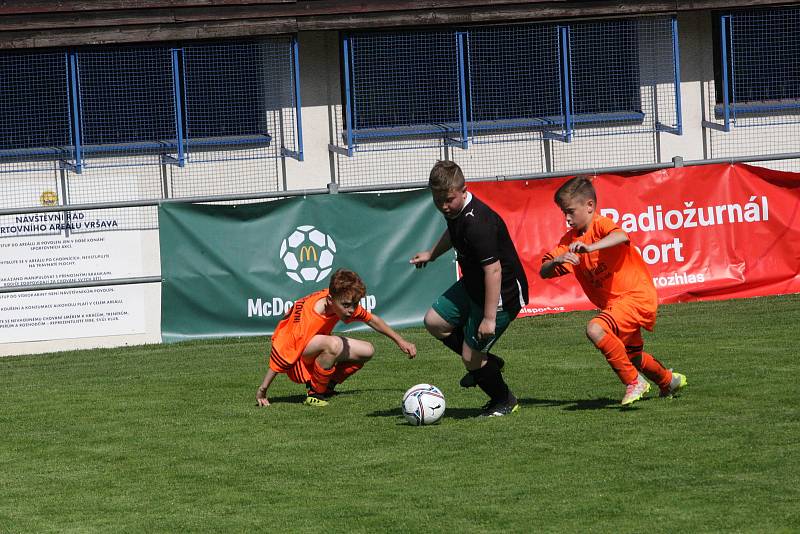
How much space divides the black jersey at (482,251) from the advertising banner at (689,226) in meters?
7.47

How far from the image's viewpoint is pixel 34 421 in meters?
9.88

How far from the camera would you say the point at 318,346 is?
9.73 metres

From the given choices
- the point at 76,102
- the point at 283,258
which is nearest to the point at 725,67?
the point at 283,258

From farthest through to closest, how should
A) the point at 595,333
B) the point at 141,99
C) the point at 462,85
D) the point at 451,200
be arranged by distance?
the point at 462,85 → the point at 141,99 → the point at 595,333 → the point at 451,200

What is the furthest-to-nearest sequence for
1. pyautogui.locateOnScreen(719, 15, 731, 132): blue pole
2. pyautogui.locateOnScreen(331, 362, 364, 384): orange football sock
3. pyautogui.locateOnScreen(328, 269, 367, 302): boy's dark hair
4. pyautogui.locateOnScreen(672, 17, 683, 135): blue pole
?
pyautogui.locateOnScreen(719, 15, 731, 132): blue pole, pyautogui.locateOnScreen(672, 17, 683, 135): blue pole, pyautogui.locateOnScreen(331, 362, 364, 384): orange football sock, pyautogui.locateOnScreen(328, 269, 367, 302): boy's dark hair

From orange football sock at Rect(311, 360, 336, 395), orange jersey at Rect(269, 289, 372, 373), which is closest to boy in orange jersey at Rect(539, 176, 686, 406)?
orange jersey at Rect(269, 289, 372, 373)

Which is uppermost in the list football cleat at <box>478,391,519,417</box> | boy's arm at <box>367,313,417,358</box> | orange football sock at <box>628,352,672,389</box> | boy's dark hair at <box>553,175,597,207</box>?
boy's dark hair at <box>553,175,597,207</box>

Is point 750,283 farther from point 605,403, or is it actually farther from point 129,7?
point 129,7

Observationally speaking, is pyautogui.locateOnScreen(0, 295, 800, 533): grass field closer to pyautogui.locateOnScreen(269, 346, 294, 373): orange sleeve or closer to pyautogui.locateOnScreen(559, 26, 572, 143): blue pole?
pyautogui.locateOnScreen(269, 346, 294, 373): orange sleeve

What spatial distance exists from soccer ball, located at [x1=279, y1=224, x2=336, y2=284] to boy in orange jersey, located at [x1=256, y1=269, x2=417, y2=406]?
17.4ft

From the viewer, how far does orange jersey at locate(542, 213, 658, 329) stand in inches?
339

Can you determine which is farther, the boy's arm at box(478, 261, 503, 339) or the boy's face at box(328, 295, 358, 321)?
the boy's face at box(328, 295, 358, 321)

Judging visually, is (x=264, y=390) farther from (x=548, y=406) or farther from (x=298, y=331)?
(x=548, y=406)

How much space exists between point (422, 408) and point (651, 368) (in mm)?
1622
